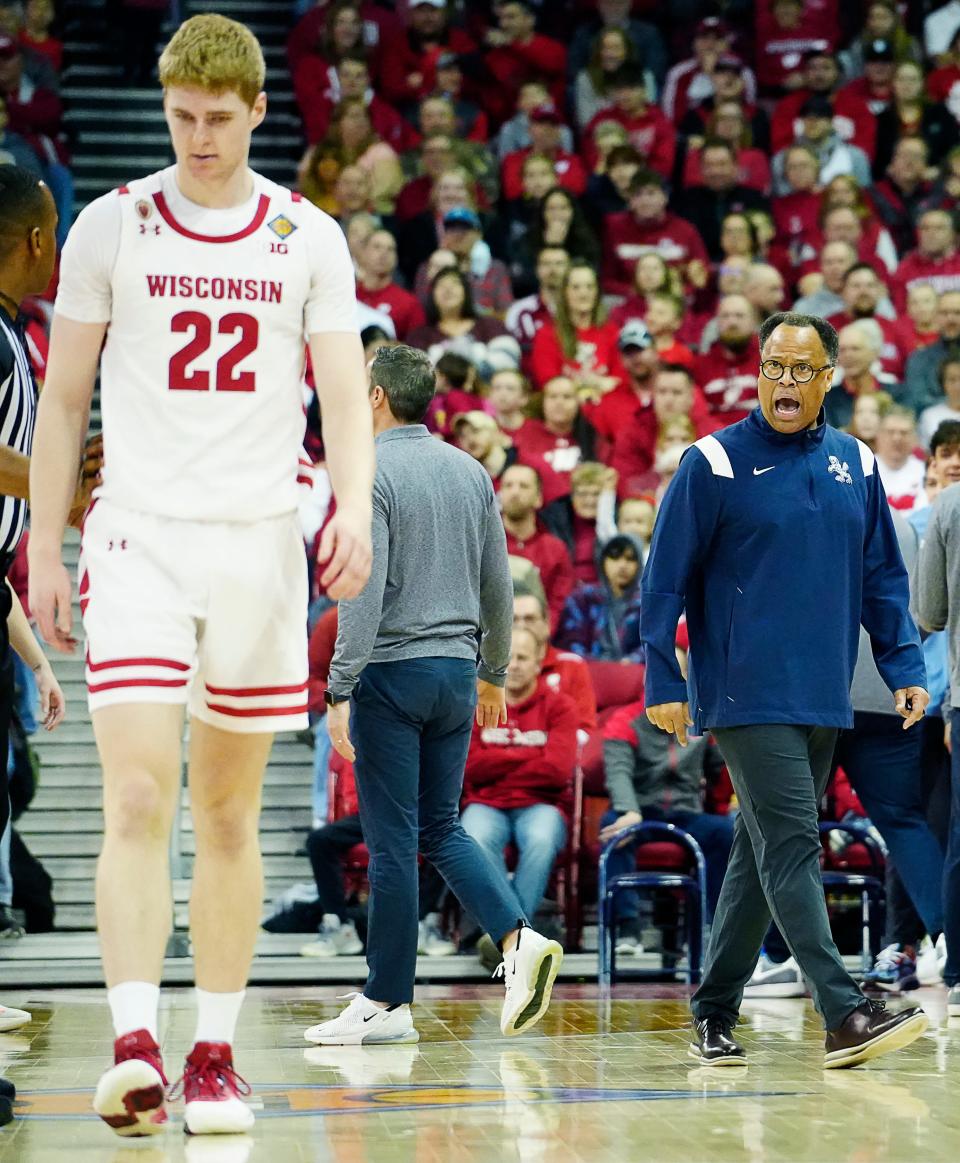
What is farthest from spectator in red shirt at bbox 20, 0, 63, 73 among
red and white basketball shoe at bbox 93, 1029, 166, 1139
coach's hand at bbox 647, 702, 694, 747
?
red and white basketball shoe at bbox 93, 1029, 166, 1139

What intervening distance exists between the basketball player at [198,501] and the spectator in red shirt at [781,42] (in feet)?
36.4

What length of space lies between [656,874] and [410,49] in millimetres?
8132

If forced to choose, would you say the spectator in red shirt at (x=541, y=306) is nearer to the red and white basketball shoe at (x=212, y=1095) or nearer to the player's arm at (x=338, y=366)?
the player's arm at (x=338, y=366)

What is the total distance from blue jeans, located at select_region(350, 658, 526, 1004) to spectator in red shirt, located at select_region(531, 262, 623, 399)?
6.15 metres

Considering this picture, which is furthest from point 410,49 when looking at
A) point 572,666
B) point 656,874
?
point 656,874

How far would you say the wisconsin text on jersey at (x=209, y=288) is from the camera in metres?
3.84

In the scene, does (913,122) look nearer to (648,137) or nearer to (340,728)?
(648,137)

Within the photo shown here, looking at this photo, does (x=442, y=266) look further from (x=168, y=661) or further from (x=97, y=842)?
(x=168, y=661)

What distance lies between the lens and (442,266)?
11633 mm

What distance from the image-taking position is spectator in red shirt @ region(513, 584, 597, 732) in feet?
26.8

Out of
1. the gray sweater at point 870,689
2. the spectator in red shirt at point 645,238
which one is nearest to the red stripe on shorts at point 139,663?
the gray sweater at point 870,689

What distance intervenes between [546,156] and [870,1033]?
943cm

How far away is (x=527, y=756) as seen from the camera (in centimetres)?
812

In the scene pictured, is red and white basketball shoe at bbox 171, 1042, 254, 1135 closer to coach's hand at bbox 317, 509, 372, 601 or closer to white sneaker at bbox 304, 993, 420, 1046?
coach's hand at bbox 317, 509, 372, 601
